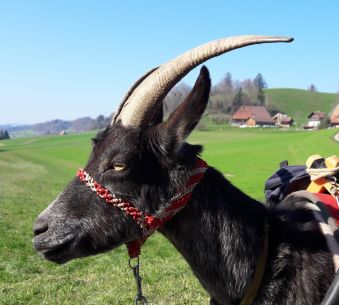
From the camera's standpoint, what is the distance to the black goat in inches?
139

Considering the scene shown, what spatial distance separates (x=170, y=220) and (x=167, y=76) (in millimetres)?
1147

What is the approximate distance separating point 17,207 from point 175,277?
13790 mm

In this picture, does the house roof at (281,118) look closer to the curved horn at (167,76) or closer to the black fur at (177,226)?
the black fur at (177,226)

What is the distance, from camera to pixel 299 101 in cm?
18162

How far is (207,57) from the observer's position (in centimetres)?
335

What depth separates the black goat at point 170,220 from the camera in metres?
3.54


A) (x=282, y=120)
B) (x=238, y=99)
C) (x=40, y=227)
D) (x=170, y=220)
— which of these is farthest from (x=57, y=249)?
Result: (x=238, y=99)

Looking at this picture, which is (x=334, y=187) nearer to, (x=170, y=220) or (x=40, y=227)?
(x=170, y=220)

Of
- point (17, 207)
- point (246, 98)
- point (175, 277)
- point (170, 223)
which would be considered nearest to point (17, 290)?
point (175, 277)

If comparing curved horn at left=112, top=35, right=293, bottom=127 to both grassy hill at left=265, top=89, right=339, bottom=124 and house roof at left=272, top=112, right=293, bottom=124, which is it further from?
grassy hill at left=265, top=89, right=339, bottom=124

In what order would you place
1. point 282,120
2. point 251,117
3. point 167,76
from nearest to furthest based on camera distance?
point 167,76 → point 251,117 → point 282,120

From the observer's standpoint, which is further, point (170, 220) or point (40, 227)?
point (170, 220)

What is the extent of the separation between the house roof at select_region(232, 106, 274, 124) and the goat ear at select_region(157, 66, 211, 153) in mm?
154959

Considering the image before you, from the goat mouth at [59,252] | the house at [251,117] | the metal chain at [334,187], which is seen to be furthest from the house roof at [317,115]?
the goat mouth at [59,252]
